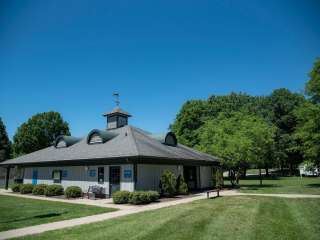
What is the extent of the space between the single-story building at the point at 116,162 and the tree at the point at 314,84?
13123 mm

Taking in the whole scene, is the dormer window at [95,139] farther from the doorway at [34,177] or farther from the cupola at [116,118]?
the doorway at [34,177]

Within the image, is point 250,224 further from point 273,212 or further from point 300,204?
point 300,204

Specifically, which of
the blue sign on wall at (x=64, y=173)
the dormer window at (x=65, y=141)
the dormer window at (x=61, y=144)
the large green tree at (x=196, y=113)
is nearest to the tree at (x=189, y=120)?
the large green tree at (x=196, y=113)

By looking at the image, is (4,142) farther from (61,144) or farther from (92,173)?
(92,173)

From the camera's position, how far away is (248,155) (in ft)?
87.0

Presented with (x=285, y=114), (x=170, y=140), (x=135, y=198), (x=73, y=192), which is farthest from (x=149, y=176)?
(x=285, y=114)

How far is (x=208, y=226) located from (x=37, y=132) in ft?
193

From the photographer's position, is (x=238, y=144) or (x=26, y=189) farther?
(x=238, y=144)

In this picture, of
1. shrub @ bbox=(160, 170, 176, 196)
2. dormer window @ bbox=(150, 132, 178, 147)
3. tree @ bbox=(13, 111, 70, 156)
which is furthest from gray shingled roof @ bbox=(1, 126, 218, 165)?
tree @ bbox=(13, 111, 70, 156)

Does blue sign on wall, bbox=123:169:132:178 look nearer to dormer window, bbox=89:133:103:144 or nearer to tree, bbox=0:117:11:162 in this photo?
dormer window, bbox=89:133:103:144

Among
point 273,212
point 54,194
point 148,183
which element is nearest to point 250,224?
point 273,212

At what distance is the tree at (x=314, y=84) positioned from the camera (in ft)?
94.3

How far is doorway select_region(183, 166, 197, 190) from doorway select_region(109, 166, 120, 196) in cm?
781

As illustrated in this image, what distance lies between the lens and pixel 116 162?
19875mm
